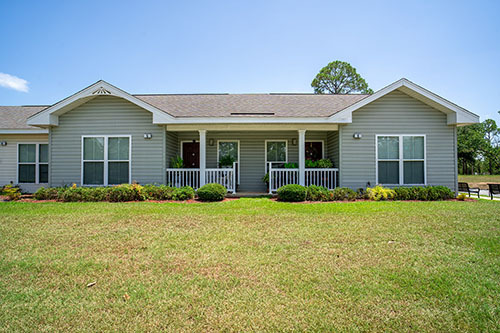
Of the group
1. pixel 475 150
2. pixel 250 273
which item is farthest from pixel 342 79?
pixel 250 273

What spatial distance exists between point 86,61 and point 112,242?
1108 centimetres

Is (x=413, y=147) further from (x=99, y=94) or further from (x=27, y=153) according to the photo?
(x=27, y=153)

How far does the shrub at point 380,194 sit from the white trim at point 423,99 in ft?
9.05

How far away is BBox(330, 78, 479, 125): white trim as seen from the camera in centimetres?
1044

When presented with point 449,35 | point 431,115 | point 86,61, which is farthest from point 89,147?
point 449,35

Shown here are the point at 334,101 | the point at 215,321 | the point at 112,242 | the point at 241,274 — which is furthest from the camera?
the point at 334,101

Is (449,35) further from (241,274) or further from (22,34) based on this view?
(22,34)

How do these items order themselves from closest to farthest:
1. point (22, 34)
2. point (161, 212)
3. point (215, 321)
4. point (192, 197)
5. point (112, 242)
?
point (215, 321)
point (112, 242)
point (161, 212)
point (192, 197)
point (22, 34)

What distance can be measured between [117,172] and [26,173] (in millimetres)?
5530

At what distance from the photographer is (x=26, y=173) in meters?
13.1

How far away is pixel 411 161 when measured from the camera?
434 inches

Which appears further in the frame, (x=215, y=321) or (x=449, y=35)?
(x=449, y=35)

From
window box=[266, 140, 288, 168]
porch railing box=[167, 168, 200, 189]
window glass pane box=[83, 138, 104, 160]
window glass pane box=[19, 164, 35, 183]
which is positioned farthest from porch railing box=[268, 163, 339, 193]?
window glass pane box=[19, 164, 35, 183]

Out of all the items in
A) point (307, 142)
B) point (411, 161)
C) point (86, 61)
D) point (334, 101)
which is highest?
point (86, 61)
